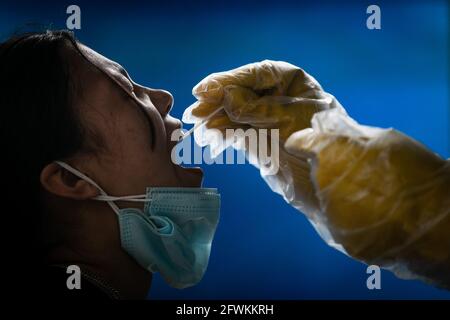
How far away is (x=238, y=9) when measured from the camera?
1.46 metres

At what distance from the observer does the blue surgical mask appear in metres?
1.12

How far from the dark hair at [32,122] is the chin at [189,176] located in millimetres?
263

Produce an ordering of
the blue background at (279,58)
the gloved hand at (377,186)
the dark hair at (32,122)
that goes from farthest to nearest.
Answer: the blue background at (279,58) → the dark hair at (32,122) → the gloved hand at (377,186)

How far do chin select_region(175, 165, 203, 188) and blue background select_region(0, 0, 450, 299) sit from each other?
19cm

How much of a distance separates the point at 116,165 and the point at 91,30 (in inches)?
20.6

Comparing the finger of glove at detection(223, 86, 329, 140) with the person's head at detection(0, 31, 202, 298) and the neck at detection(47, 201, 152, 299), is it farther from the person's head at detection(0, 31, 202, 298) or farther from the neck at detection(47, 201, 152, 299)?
the neck at detection(47, 201, 152, 299)

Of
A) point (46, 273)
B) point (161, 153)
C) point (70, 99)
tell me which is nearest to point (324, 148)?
point (161, 153)

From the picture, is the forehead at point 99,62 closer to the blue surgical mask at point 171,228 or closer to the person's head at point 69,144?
the person's head at point 69,144

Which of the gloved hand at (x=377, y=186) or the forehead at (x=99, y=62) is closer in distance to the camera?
the gloved hand at (x=377, y=186)

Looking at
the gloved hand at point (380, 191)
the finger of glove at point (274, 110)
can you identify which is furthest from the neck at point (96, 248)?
the gloved hand at point (380, 191)

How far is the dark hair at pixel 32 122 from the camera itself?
3.49 ft
